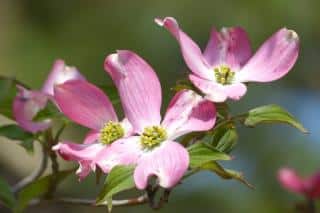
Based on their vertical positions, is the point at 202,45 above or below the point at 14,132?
below

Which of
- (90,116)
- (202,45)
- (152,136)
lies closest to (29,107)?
(90,116)

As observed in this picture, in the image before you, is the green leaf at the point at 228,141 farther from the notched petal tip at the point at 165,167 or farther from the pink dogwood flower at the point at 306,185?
the pink dogwood flower at the point at 306,185

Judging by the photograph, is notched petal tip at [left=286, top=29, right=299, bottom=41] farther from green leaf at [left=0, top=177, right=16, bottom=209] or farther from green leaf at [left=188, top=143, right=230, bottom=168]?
green leaf at [left=0, top=177, right=16, bottom=209]

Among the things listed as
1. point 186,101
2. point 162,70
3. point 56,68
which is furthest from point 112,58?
point 162,70

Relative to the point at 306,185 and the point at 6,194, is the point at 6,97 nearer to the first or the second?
the point at 6,194

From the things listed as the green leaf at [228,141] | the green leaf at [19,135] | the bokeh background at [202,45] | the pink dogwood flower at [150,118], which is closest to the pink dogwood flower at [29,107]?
the green leaf at [19,135]

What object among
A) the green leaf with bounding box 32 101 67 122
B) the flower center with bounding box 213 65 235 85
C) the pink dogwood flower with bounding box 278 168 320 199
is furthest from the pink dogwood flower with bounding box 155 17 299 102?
the pink dogwood flower with bounding box 278 168 320 199

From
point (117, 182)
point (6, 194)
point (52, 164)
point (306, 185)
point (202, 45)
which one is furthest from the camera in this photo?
point (202, 45)

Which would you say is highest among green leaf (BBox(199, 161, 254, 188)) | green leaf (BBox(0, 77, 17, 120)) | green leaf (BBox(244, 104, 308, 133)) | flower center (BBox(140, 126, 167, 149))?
green leaf (BBox(244, 104, 308, 133))
